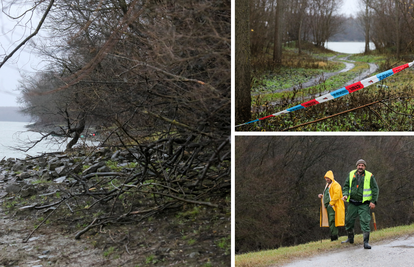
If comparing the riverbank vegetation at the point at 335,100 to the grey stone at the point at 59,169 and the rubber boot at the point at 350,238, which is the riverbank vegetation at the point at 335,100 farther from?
the grey stone at the point at 59,169

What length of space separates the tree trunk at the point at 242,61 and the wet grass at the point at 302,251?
1.51 m

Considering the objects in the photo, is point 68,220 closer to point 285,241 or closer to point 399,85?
point 285,241

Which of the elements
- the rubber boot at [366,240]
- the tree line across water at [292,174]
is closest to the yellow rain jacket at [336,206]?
the tree line across water at [292,174]

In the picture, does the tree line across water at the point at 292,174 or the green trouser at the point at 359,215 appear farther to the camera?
the green trouser at the point at 359,215

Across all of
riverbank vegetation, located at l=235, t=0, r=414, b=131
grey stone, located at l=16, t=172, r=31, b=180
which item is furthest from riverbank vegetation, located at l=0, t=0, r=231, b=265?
grey stone, located at l=16, t=172, r=31, b=180

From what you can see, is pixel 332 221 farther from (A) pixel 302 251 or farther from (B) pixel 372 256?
(A) pixel 302 251

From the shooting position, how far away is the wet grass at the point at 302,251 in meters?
3.35

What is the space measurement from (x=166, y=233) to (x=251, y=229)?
2.56 m

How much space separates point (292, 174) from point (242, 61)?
1489mm

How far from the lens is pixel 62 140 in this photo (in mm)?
10117

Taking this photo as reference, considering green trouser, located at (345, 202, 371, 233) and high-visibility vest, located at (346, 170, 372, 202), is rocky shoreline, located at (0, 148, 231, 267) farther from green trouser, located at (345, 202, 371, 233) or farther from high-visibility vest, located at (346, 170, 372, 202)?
high-visibility vest, located at (346, 170, 372, 202)

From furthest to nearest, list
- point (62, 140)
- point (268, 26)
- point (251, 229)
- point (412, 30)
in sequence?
1. point (62, 140)
2. point (268, 26)
3. point (412, 30)
4. point (251, 229)

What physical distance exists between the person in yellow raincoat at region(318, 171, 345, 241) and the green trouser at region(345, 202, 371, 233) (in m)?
0.10

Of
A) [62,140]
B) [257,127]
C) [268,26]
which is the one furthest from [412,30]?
[62,140]
